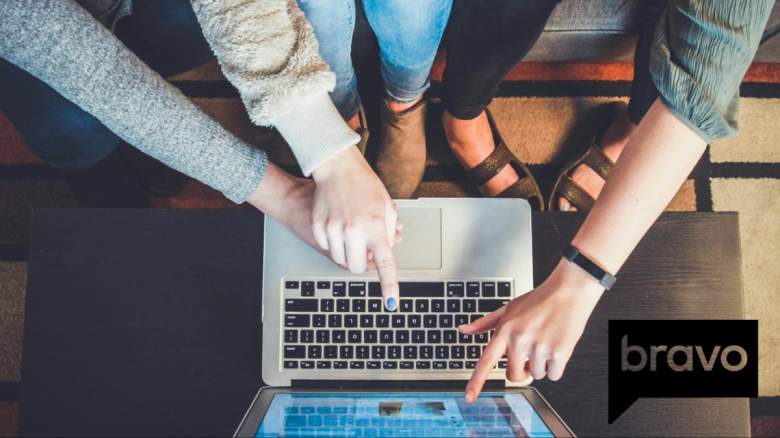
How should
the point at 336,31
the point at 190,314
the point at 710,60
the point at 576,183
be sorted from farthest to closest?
1. the point at 576,183
2. the point at 336,31
3. the point at 190,314
4. the point at 710,60

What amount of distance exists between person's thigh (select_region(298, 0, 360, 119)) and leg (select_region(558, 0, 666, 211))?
451 mm

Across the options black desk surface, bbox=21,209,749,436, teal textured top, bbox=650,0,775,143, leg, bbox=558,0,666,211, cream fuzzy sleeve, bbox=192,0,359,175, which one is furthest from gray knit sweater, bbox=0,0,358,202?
leg, bbox=558,0,666,211

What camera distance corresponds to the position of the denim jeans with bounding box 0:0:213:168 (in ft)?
2.57

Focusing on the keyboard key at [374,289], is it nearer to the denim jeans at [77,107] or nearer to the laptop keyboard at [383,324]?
the laptop keyboard at [383,324]

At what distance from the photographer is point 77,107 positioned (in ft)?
2.64

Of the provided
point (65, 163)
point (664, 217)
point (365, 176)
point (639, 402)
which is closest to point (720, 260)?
point (664, 217)

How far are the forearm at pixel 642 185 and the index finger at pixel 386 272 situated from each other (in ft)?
0.73

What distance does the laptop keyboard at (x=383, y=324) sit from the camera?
0.67 m

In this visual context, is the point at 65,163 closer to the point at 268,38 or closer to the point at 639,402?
the point at 268,38

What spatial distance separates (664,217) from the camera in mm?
690

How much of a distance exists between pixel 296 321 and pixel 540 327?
0.29 meters

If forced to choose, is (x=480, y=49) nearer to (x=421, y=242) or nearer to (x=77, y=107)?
(x=421, y=242)

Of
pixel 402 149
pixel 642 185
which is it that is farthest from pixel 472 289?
pixel 402 149

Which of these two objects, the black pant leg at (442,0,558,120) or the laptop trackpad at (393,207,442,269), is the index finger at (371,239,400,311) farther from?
the black pant leg at (442,0,558,120)
